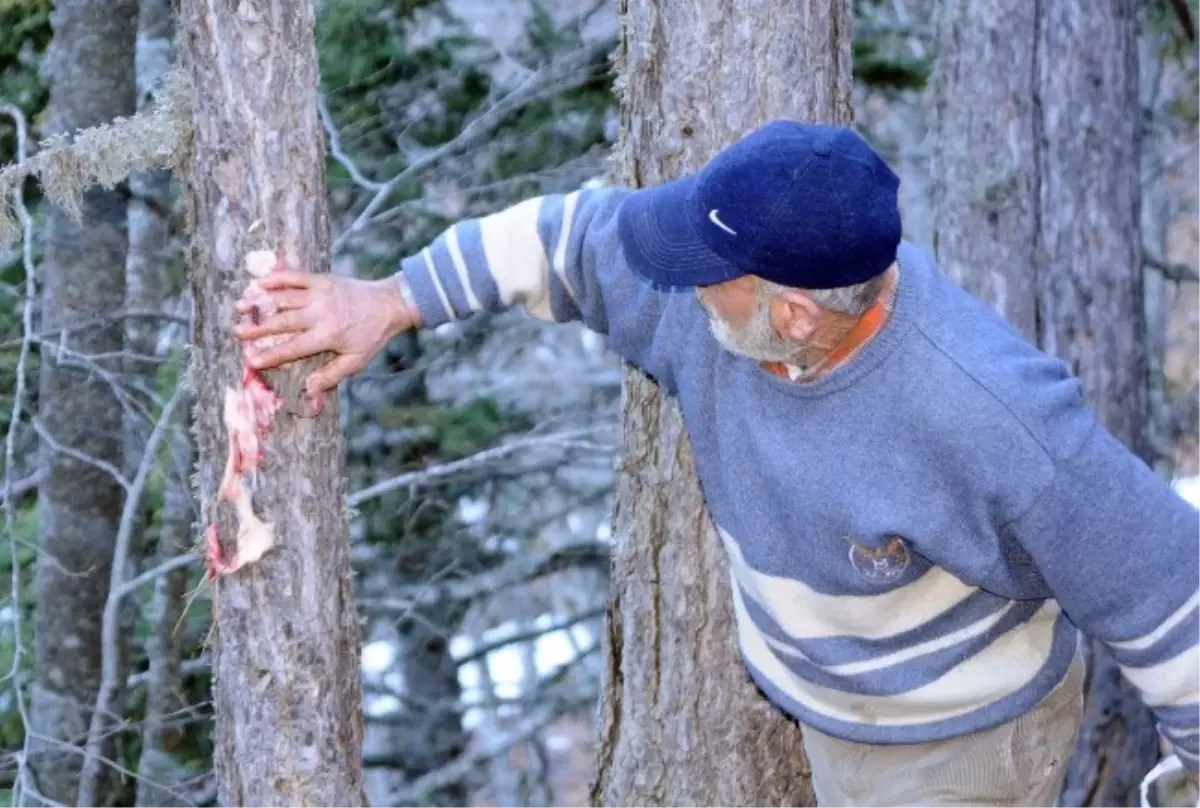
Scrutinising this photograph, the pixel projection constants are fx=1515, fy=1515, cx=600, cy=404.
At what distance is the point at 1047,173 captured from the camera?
4613 millimetres

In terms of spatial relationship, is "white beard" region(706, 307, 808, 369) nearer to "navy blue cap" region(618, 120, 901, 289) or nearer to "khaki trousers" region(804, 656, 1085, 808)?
"navy blue cap" region(618, 120, 901, 289)

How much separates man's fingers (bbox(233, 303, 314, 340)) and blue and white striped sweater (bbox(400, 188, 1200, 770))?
0.23m

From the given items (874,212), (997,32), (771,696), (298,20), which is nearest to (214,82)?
(298,20)

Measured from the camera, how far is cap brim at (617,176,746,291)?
2209mm

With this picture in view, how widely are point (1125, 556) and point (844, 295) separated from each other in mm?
550

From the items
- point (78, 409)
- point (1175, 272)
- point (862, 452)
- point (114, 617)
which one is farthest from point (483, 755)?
point (862, 452)

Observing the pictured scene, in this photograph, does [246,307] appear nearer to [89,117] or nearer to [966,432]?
[966,432]

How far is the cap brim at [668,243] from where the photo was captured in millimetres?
2209

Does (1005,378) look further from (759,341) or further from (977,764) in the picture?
(977,764)

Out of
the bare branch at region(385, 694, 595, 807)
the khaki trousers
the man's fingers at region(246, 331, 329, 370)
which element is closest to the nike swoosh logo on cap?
the man's fingers at region(246, 331, 329, 370)

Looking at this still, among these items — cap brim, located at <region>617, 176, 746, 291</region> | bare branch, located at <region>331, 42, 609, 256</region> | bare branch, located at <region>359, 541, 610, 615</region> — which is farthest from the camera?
bare branch, located at <region>359, 541, 610, 615</region>

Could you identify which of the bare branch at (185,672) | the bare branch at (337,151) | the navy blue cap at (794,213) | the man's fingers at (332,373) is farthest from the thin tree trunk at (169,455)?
the navy blue cap at (794,213)

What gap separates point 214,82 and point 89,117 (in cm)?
352

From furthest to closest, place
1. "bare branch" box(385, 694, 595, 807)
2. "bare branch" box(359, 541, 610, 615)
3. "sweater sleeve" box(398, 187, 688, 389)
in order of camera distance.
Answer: "bare branch" box(359, 541, 610, 615)
"bare branch" box(385, 694, 595, 807)
"sweater sleeve" box(398, 187, 688, 389)
